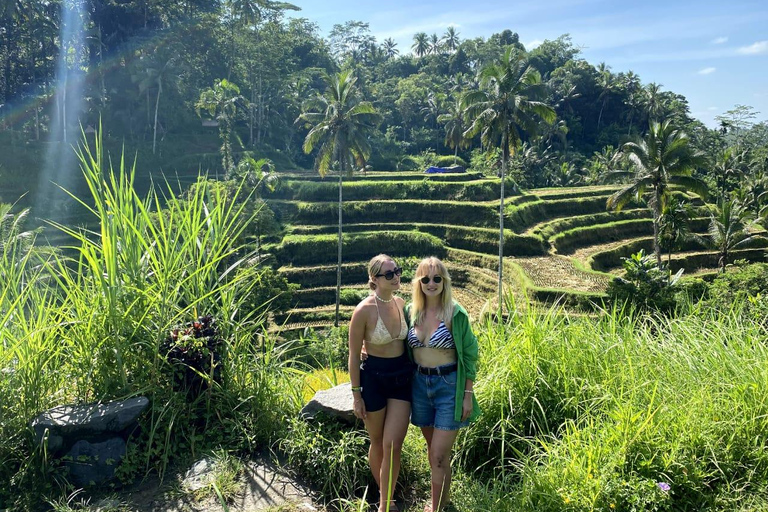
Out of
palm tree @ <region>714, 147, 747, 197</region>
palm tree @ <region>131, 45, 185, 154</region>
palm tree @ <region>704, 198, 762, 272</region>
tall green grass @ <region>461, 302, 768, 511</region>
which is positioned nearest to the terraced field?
palm tree @ <region>704, 198, 762, 272</region>

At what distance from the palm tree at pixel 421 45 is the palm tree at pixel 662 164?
53.0 meters

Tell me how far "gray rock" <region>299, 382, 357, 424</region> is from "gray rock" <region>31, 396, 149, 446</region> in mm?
856

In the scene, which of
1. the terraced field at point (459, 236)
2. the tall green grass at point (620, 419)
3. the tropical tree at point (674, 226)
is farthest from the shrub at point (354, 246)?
the tall green grass at point (620, 419)

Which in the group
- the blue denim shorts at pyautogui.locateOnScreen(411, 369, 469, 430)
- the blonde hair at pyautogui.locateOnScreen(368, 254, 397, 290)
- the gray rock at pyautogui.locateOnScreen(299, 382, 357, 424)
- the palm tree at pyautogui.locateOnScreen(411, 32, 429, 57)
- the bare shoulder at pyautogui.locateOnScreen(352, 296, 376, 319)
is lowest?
the gray rock at pyautogui.locateOnScreen(299, 382, 357, 424)

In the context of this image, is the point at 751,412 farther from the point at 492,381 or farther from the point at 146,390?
the point at 146,390

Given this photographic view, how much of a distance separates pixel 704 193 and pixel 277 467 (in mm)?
20936

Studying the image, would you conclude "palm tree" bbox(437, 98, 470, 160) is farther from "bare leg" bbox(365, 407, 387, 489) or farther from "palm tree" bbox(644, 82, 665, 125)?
"bare leg" bbox(365, 407, 387, 489)

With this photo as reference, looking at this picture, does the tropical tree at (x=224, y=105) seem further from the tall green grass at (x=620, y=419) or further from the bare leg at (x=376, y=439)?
the bare leg at (x=376, y=439)

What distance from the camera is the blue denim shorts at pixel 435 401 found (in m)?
2.57

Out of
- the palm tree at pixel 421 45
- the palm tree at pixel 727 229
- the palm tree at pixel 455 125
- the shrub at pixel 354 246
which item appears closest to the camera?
the palm tree at pixel 727 229

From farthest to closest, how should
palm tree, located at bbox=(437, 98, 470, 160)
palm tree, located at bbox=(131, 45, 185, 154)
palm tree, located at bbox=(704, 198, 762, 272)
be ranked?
1. palm tree, located at bbox=(437, 98, 470, 160)
2. palm tree, located at bbox=(131, 45, 185, 154)
3. palm tree, located at bbox=(704, 198, 762, 272)

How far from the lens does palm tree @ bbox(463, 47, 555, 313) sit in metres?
18.9

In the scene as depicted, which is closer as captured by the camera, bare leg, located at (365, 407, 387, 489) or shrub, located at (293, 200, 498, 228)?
bare leg, located at (365, 407, 387, 489)

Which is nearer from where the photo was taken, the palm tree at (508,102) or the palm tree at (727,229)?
the palm tree at (508,102)
